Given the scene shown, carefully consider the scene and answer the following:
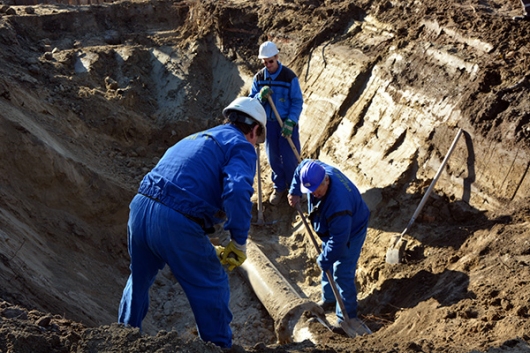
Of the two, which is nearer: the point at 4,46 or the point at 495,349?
the point at 495,349

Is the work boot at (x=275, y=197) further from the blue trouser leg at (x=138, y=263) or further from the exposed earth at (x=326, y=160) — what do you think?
the blue trouser leg at (x=138, y=263)

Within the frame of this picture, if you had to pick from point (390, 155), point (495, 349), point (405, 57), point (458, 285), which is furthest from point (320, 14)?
point (495, 349)

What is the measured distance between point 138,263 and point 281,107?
3896 millimetres

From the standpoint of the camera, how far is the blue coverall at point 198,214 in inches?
174

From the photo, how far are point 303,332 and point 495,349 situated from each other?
6.39 ft

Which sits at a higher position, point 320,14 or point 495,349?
point 320,14

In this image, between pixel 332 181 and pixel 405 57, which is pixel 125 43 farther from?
pixel 332 181

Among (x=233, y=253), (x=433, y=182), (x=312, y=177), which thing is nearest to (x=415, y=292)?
(x=433, y=182)

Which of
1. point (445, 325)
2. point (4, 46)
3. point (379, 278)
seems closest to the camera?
point (445, 325)

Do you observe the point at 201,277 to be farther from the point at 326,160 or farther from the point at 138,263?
the point at 326,160

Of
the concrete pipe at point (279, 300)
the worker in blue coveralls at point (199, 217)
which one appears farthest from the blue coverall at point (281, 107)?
the worker in blue coveralls at point (199, 217)

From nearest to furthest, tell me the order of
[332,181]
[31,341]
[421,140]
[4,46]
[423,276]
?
[31,341], [332,181], [423,276], [421,140], [4,46]

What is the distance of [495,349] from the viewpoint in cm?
446

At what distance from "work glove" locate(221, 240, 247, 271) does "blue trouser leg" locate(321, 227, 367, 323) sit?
5.48 ft
